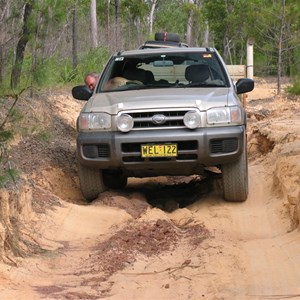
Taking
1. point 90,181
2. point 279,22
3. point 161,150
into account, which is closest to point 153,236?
point 161,150

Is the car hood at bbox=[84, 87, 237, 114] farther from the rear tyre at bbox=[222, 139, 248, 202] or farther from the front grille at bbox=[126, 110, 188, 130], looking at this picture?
the rear tyre at bbox=[222, 139, 248, 202]

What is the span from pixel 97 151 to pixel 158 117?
751 millimetres

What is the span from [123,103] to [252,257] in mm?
2509

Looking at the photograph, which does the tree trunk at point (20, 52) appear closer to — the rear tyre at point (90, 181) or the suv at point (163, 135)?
the suv at point (163, 135)

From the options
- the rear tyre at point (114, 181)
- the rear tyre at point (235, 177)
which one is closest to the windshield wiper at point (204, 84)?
the rear tyre at point (235, 177)

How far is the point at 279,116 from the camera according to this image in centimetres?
1581

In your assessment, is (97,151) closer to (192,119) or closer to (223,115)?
(192,119)

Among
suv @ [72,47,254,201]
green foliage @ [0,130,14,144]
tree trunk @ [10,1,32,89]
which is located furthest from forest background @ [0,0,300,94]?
suv @ [72,47,254,201]

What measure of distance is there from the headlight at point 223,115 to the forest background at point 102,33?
1.70 m

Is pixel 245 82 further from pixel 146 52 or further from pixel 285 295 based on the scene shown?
pixel 285 295

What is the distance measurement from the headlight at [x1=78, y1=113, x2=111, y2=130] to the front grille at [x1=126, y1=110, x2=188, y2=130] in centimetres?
27

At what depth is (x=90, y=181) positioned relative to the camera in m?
8.23

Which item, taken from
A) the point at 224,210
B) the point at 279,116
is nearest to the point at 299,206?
the point at 224,210

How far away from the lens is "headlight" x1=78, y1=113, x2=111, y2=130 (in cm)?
771
